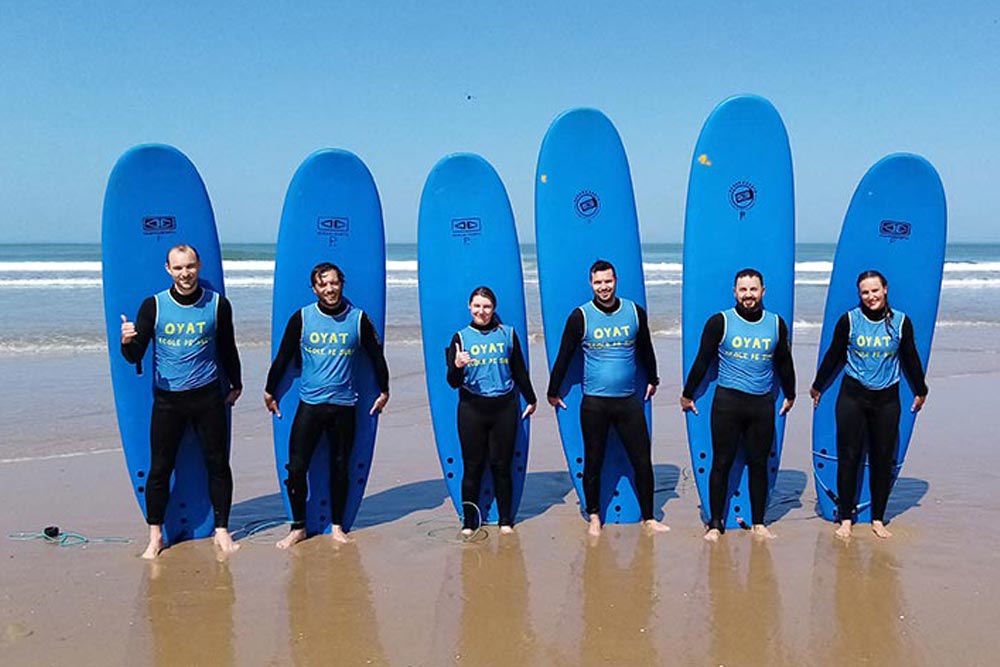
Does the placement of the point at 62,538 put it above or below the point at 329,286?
below

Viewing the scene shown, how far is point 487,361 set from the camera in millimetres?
3811

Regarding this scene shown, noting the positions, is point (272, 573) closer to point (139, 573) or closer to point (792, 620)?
point (139, 573)

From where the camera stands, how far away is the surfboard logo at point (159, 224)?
399 centimetres

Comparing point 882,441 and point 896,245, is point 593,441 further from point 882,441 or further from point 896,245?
point 896,245

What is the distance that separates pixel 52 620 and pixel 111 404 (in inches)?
158

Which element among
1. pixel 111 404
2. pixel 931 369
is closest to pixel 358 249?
pixel 111 404

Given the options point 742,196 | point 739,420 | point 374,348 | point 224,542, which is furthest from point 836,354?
point 224,542

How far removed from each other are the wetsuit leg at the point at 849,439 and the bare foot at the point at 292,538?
2.71 meters

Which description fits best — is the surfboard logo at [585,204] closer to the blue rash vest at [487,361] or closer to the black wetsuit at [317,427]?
the blue rash vest at [487,361]

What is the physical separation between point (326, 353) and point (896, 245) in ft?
10.1

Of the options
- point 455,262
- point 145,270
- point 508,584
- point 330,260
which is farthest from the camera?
point 455,262

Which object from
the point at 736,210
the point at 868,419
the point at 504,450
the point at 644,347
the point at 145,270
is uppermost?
the point at 736,210

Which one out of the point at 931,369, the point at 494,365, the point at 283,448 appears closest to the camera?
the point at 494,365

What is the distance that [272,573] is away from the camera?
3.46 metres
